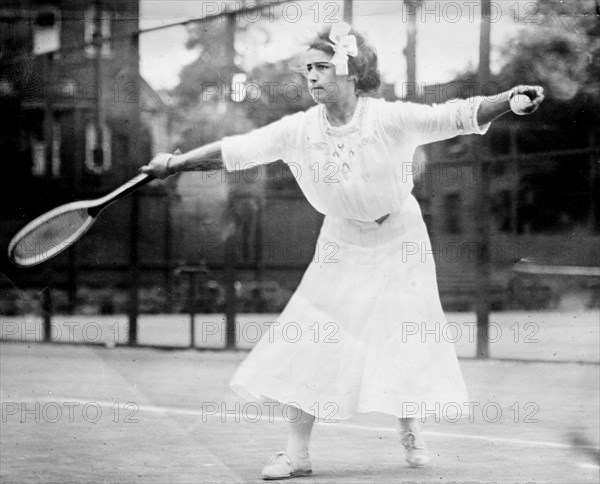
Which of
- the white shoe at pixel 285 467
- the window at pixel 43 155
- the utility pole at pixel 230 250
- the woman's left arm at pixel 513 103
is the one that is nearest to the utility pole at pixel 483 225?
the woman's left arm at pixel 513 103

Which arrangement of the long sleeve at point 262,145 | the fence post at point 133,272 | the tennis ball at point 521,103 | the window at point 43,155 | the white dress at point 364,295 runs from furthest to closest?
the window at point 43,155 < the fence post at point 133,272 < the long sleeve at point 262,145 < the white dress at point 364,295 < the tennis ball at point 521,103

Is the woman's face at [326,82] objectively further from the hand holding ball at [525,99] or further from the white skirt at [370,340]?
the hand holding ball at [525,99]

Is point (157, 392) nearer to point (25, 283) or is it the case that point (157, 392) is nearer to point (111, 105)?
point (25, 283)

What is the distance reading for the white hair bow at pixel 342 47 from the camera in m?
3.23

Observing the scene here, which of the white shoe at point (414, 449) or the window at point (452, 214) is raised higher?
the window at point (452, 214)

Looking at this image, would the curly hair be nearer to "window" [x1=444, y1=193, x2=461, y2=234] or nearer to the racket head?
"window" [x1=444, y1=193, x2=461, y2=234]

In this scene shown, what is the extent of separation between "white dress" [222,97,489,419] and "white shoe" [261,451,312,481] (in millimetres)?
171

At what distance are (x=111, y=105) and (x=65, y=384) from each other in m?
1.06

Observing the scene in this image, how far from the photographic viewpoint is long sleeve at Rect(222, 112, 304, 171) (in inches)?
133

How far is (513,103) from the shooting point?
292cm

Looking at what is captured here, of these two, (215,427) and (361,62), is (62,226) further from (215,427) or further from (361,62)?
(361,62)

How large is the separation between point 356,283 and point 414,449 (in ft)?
2.00

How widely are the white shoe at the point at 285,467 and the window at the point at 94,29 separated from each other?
5.29ft

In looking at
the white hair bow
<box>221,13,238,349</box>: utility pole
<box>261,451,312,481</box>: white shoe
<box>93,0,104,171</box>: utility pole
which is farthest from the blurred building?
<box>261,451,312,481</box>: white shoe
